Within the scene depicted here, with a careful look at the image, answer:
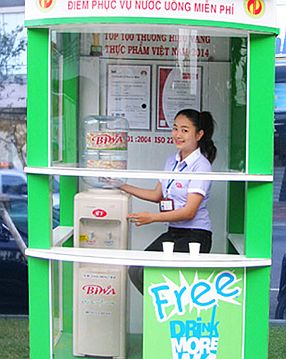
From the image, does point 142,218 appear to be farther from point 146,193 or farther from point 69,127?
point 69,127

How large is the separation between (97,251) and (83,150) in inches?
30.1

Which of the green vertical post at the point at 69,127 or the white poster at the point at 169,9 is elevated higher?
the white poster at the point at 169,9

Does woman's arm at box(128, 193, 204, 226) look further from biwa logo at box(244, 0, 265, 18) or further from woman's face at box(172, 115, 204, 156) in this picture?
biwa logo at box(244, 0, 265, 18)

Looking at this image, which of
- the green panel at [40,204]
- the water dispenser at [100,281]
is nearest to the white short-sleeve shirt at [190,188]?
the water dispenser at [100,281]

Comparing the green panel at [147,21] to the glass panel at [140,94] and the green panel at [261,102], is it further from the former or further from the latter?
the glass panel at [140,94]

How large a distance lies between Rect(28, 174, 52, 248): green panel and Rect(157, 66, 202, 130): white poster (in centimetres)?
99

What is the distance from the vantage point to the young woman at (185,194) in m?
3.86

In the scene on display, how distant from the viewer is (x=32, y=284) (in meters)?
3.67

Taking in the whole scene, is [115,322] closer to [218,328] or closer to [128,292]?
[128,292]

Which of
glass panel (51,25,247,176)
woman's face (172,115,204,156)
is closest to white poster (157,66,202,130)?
glass panel (51,25,247,176)

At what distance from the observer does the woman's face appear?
13.1ft

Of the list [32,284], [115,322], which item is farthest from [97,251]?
[115,322]

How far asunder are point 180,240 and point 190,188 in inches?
13.7

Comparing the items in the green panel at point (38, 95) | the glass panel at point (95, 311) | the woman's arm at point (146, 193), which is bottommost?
the glass panel at point (95, 311)
